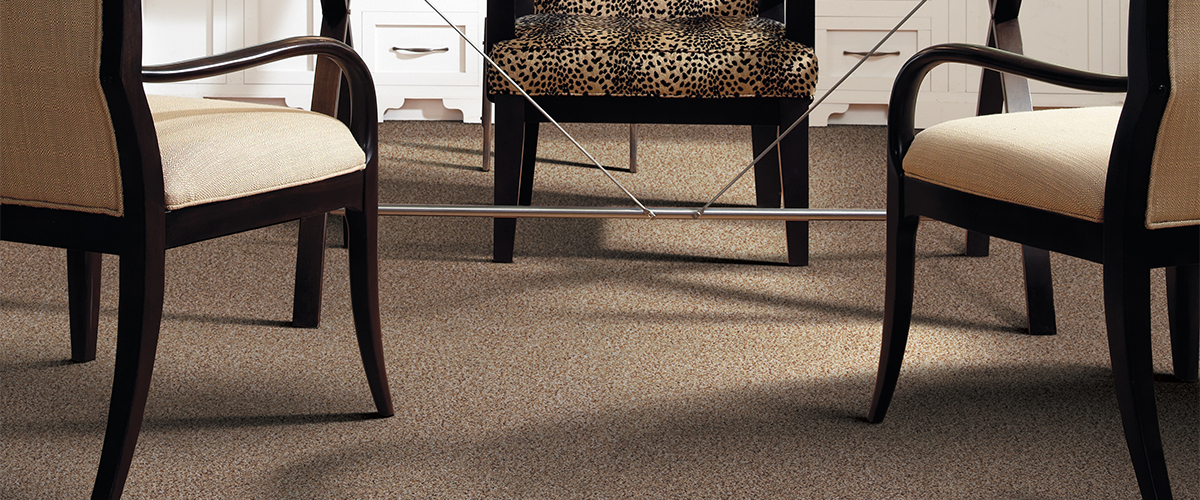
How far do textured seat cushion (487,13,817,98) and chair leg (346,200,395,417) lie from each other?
2.43 ft

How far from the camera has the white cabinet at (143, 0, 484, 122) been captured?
11.2 feet

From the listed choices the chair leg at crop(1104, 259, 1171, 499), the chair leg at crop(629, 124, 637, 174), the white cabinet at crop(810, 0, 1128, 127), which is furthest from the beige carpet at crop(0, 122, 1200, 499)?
the white cabinet at crop(810, 0, 1128, 127)

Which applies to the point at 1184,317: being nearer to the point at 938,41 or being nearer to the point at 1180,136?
the point at 1180,136

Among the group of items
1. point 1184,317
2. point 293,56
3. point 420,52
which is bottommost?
point 1184,317

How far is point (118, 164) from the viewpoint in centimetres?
79

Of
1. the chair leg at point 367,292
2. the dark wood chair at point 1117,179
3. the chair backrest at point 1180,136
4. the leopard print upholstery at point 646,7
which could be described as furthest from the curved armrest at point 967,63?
the leopard print upholstery at point 646,7

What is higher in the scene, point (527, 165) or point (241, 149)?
point (241, 149)

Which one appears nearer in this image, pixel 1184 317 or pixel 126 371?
pixel 126 371

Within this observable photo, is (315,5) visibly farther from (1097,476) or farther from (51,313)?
(1097,476)

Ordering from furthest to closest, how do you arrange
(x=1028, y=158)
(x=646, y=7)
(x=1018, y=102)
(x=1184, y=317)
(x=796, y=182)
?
(x=646, y=7) → (x=796, y=182) → (x=1018, y=102) → (x=1184, y=317) → (x=1028, y=158)

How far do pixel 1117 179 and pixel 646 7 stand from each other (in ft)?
4.98

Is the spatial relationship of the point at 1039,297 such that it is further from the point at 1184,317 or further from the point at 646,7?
the point at 646,7

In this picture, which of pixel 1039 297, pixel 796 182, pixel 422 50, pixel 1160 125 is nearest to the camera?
pixel 1160 125

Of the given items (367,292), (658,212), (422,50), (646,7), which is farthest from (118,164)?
(422,50)
